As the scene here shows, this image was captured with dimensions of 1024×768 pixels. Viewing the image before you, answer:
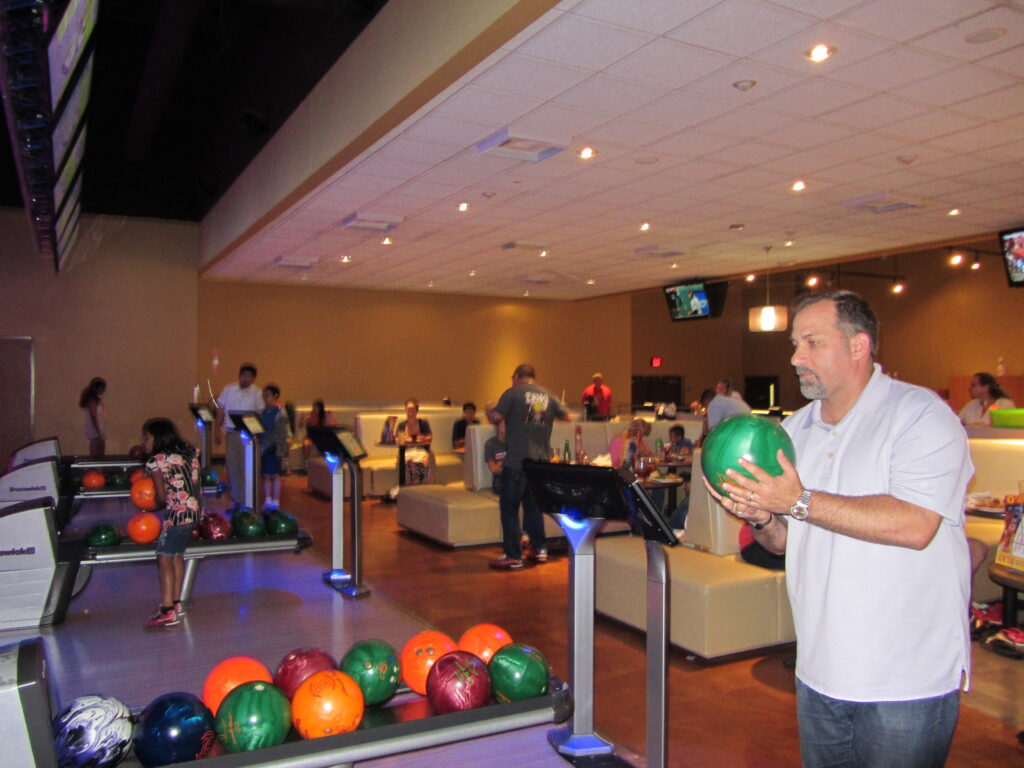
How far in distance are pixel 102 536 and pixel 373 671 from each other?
3.64m

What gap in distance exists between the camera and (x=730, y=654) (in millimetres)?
4488

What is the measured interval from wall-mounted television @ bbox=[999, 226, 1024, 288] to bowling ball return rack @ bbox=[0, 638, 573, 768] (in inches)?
315

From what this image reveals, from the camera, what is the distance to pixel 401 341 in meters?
16.7

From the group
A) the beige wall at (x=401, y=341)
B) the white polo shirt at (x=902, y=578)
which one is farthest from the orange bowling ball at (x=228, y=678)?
the beige wall at (x=401, y=341)

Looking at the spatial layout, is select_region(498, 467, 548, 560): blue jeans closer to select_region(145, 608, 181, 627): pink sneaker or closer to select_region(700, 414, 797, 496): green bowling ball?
select_region(145, 608, 181, 627): pink sneaker

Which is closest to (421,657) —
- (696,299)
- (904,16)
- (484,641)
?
(484,641)

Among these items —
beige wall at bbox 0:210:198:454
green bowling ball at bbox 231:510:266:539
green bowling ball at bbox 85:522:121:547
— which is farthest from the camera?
beige wall at bbox 0:210:198:454

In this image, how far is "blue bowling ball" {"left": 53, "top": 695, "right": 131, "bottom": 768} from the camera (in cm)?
218

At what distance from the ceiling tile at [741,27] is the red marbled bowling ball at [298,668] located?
3310 millimetres

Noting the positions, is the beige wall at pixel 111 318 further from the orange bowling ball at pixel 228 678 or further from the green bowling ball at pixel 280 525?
the orange bowling ball at pixel 228 678

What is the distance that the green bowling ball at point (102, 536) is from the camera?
554 cm

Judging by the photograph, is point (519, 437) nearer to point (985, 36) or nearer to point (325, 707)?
point (985, 36)

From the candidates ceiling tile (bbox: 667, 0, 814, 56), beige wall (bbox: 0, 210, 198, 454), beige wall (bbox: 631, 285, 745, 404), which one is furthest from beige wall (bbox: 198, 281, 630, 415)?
ceiling tile (bbox: 667, 0, 814, 56)

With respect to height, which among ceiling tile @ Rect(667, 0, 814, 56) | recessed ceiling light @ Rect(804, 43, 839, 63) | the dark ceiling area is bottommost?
recessed ceiling light @ Rect(804, 43, 839, 63)
